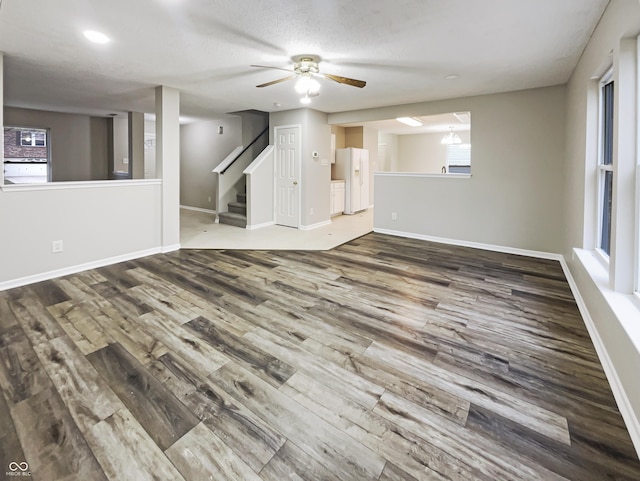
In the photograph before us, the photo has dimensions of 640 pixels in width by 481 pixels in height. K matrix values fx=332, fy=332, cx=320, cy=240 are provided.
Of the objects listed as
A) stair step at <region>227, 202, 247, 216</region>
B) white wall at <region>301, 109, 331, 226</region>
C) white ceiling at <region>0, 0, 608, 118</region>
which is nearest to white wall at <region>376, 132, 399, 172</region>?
white wall at <region>301, 109, 331, 226</region>

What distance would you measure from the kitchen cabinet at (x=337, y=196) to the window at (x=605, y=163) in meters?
5.88

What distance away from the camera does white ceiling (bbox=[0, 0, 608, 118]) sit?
7.94ft

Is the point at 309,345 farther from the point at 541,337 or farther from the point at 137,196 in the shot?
the point at 137,196

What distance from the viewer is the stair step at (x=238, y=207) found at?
741 cm

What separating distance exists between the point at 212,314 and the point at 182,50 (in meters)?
2.55

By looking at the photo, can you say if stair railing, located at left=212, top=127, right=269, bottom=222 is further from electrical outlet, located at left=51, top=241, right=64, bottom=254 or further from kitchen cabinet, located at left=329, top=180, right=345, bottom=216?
electrical outlet, located at left=51, top=241, right=64, bottom=254

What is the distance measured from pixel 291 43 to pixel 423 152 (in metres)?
8.62

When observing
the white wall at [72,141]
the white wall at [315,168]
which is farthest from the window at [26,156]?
the white wall at [315,168]

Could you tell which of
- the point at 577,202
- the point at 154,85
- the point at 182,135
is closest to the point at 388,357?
the point at 577,202

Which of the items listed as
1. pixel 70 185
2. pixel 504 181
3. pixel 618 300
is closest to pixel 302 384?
pixel 618 300

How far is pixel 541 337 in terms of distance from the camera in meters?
2.52

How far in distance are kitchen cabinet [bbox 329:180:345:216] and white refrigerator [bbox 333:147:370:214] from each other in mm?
132

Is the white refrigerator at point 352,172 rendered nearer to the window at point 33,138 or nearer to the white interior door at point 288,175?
the white interior door at point 288,175

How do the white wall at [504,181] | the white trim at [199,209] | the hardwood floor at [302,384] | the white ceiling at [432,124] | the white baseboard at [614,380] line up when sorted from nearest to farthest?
the hardwood floor at [302,384] < the white baseboard at [614,380] < the white wall at [504,181] < the white ceiling at [432,124] < the white trim at [199,209]
